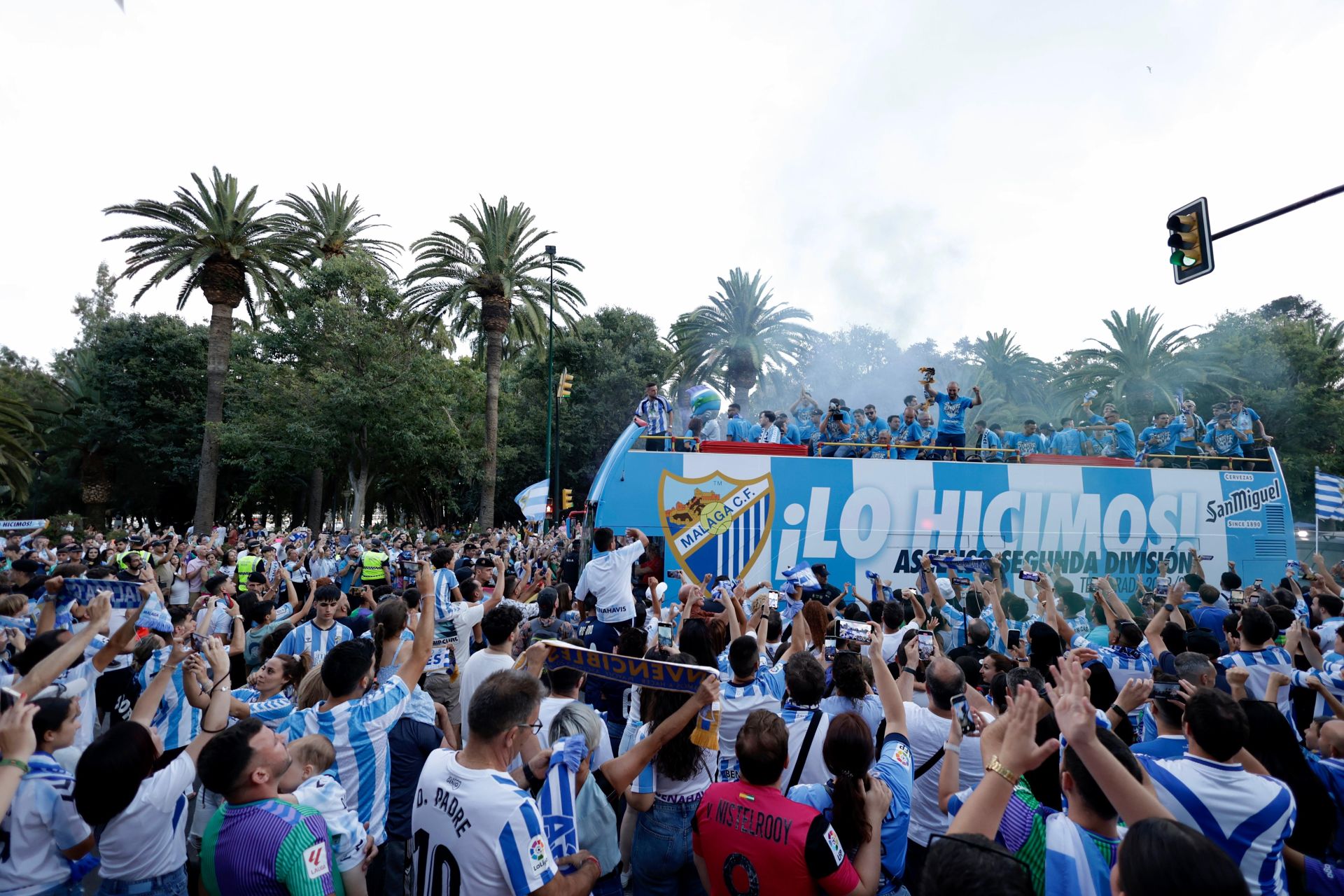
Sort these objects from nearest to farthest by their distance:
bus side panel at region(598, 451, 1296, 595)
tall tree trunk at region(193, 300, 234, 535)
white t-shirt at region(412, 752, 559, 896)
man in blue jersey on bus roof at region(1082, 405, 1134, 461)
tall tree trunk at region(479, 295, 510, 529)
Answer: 1. white t-shirt at region(412, 752, 559, 896)
2. bus side panel at region(598, 451, 1296, 595)
3. man in blue jersey on bus roof at region(1082, 405, 1134, 461)
4. tall tree trunk at region(193, 300, 234, 535)
5. tall tree trunk at region(479, 295, 510, 529)

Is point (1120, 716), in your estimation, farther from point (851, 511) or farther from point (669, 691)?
point (851, 511)

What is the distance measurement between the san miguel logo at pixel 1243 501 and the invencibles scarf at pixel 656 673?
19.8m

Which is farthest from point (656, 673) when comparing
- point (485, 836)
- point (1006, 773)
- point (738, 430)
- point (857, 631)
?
point (738, 430)

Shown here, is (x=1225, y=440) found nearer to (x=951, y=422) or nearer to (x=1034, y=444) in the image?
(x=1034, y=444)

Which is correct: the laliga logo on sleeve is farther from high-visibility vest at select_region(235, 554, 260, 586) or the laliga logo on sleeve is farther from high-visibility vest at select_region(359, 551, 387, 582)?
high-visibility vest at select_region(235, 554, 260, 586)


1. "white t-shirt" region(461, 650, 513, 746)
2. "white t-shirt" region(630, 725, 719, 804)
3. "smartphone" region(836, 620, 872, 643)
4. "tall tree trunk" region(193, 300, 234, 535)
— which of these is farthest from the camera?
"tall tree trunk" region(193, 300, 234, 535)

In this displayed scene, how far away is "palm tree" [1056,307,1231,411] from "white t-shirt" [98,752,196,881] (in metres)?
40.5

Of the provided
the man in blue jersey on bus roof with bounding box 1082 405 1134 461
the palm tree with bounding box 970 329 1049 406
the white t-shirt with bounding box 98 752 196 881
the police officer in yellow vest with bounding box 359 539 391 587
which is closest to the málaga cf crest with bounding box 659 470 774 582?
the police officer in yellow vest with bounding box 359 539 391 587

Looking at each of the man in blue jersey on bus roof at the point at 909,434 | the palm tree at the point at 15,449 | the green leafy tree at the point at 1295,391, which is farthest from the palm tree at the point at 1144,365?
the palm tree at the point at 15,449

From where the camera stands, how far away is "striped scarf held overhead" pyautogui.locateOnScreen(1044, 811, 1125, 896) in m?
2.49

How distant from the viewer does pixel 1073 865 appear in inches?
98.7

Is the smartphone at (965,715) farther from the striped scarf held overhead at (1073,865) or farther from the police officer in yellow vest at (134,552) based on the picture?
the police officer in yellow vest at (134,552)

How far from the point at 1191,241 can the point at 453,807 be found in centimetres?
1150

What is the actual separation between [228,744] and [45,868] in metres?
1.13
